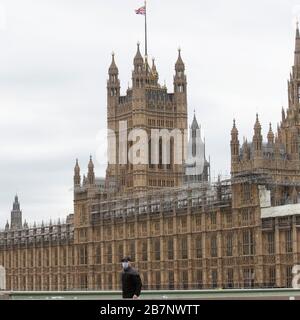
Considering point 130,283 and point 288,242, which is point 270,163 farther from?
point 130,283

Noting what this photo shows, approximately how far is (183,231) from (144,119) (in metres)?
48.8

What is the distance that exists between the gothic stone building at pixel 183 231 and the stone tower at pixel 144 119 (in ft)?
1.71

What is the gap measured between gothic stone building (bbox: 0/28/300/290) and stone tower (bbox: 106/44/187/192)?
0.52 metres

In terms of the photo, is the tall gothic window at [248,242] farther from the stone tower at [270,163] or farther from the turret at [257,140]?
the turret at [257,140]

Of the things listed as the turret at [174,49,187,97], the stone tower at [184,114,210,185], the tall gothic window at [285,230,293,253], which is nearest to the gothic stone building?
the tall gothic window at [285,230,293,253]

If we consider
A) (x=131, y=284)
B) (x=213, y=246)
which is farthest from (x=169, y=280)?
(x=131, y=284)

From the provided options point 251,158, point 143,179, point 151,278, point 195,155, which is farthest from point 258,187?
point 195,155

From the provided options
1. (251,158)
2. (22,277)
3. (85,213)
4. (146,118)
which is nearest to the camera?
(251,158)

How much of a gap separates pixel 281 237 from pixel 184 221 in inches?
598

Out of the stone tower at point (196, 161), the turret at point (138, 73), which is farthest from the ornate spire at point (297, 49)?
the stone tower at point (196, 161)

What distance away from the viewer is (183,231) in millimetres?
88000

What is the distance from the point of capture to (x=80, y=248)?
107312mm

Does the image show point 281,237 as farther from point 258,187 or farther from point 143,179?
point 143,179

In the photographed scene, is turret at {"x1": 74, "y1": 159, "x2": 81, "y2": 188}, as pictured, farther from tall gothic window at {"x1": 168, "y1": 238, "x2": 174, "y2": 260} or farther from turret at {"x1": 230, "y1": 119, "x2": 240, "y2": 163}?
turret at {"x1": 230, "y1": 119, "x2": 240, "y2": 163}
